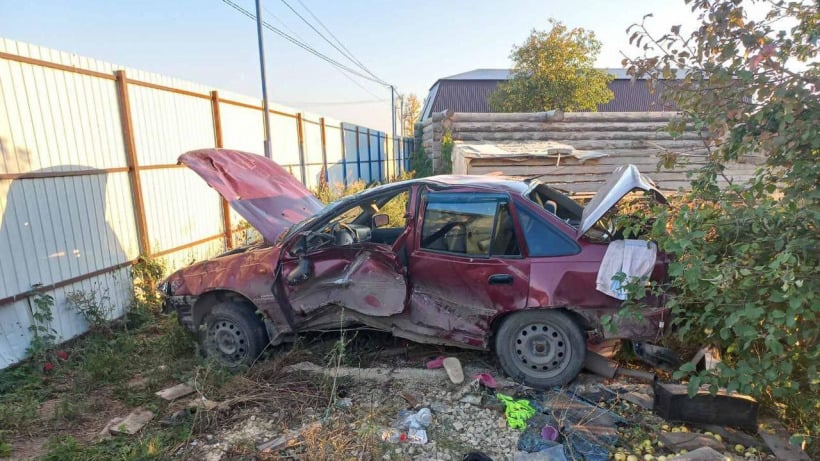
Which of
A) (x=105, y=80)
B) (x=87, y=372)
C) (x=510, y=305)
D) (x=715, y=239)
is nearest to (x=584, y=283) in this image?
(x=510, y=305)

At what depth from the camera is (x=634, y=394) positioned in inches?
146

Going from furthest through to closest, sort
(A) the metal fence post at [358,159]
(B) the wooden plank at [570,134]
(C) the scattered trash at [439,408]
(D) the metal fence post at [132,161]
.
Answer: (A) the metal fence post at [358,159] → (B) the wooden plank at [570,134] → (D) the metal fence post at [132,161] → (C) the scattered trash at [439,408]

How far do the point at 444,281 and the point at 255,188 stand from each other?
9.68 ft

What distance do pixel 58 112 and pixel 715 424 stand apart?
685cm

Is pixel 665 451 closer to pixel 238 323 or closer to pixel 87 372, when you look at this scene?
pixel 238 323

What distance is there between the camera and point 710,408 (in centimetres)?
327

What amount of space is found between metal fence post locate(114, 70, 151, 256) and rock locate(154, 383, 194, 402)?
Answer: 9.31ft

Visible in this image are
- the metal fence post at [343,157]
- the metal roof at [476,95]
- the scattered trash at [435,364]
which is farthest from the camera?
the metal roof at [476,95]

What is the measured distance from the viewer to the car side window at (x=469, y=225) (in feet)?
13.0

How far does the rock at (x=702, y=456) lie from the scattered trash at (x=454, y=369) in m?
1.69

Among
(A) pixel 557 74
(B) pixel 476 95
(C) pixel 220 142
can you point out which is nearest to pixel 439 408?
(C) pixel 220 142

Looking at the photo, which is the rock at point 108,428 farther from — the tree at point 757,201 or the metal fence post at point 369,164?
the metal fence post at point 369,164

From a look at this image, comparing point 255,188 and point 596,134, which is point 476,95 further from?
point 255,188

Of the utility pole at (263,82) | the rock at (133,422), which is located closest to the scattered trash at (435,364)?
the rock at (133,422)
